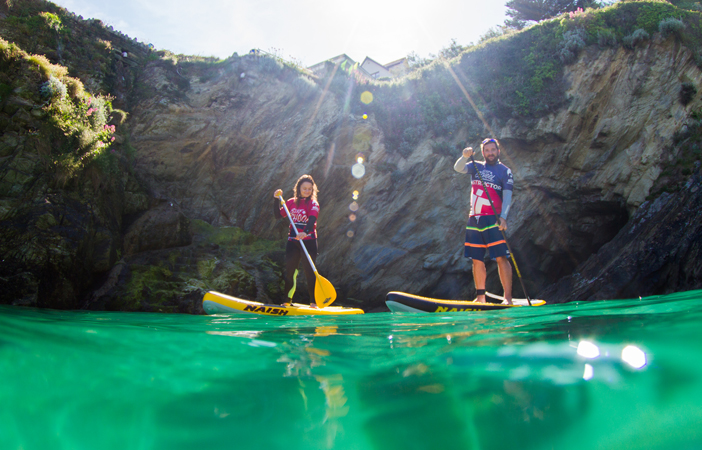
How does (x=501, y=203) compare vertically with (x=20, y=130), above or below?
below

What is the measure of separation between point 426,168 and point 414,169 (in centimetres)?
34

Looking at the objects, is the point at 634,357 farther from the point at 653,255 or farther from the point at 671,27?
the point at 671,27

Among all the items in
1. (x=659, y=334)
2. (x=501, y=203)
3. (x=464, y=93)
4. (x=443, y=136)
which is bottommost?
(x=659, y=334)

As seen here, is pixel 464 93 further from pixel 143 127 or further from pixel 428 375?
pixel 428 375

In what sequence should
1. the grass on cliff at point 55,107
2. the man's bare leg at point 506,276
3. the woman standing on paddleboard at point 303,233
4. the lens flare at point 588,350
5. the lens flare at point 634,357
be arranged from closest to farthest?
1. the lens flare at point 634,357
2. the lens flare at point 588,350
3. the man's bare leg at point 506,276
4. the grass on cliff at point 55,107
5. the woman standing on paddleboard at point 303,233

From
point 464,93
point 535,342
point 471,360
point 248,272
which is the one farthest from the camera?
point 464,93

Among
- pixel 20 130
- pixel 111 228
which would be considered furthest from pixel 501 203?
pixel 20 130

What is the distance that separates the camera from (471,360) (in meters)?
1.16

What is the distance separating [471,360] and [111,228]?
7835 millimetres

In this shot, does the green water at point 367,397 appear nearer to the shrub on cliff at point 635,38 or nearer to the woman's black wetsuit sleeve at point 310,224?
the woman's black wetsuit sleeve at point 310,224

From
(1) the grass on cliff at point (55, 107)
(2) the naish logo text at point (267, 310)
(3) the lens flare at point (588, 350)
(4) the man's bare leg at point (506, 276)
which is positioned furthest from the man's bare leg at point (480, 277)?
(1) the grass on cliff at point (55, 107)

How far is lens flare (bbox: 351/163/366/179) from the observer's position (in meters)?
10.1

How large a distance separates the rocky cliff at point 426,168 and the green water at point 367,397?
619 centimetres

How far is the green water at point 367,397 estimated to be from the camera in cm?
72
